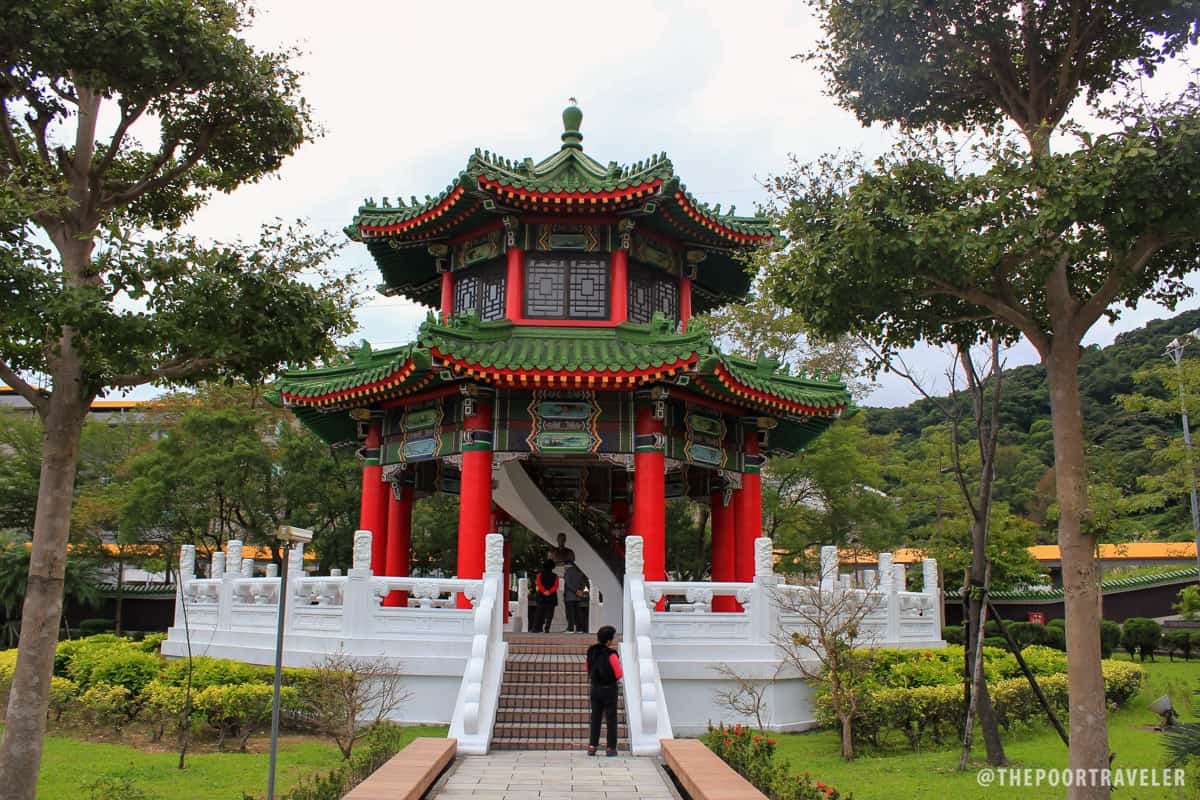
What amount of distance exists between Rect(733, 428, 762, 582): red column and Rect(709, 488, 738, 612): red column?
33 centimetres

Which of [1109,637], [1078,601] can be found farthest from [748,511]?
[1109,637]

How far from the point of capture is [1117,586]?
37.3 metres

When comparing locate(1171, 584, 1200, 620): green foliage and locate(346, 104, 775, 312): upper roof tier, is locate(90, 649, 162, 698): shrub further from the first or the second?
locate(1171, 584, 1200, 620): green foliage

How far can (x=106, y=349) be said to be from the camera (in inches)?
328

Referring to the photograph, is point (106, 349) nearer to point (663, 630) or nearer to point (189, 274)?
point (189, 274)

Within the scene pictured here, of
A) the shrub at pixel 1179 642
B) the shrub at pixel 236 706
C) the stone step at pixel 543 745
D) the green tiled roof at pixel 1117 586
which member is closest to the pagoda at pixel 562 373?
the shrub at pixel 236 706

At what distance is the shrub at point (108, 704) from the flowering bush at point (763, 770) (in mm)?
8536

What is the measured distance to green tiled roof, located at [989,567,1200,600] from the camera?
120 feet

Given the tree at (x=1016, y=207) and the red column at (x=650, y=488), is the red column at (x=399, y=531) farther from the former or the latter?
the tree at (x=1016, y=207)

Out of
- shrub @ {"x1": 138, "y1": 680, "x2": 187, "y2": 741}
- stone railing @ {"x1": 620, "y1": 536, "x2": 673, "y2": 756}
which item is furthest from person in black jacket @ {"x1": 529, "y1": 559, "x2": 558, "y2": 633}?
shrub @ {"x1": 138, "y1": 680, "x2": 187, "y2": 741}

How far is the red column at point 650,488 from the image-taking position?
16078 millimetres

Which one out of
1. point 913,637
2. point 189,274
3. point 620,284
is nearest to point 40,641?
point 189,274

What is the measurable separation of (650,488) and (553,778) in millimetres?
7196

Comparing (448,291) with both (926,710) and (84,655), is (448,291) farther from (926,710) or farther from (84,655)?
(926,710)
